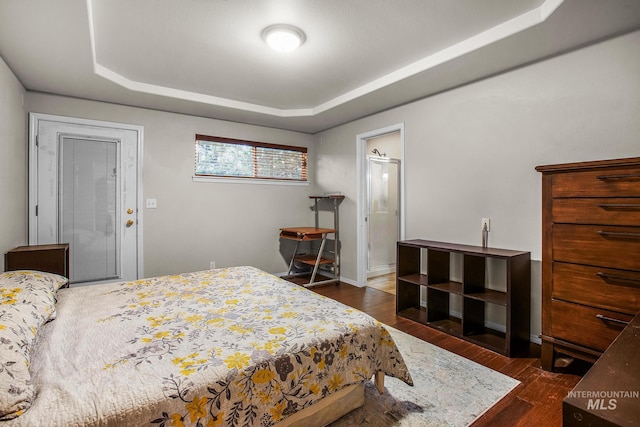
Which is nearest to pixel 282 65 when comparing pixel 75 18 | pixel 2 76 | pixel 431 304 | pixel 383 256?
pixel 75 18

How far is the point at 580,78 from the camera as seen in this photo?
2299 mm

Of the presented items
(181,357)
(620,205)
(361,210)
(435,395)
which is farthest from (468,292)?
(181,357)

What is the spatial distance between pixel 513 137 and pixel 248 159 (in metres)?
3.22

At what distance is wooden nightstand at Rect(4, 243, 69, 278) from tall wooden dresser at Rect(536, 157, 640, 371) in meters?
3.83

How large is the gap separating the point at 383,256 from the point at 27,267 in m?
4.24

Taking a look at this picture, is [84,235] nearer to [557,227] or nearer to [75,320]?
[75,320]

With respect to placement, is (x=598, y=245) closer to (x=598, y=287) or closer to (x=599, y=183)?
(x=598, y=287)

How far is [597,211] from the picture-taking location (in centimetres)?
185

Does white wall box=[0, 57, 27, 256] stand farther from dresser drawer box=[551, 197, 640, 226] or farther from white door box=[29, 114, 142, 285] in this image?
dresser drawer box=[551, 197, 640, 226]

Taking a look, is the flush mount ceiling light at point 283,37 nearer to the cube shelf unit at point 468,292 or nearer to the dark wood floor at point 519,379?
the cube shelf unit at point 468,292

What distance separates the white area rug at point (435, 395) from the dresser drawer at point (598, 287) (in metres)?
0.66

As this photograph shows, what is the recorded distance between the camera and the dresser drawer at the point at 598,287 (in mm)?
1741

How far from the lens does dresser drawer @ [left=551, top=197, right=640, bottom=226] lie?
1.73 meters

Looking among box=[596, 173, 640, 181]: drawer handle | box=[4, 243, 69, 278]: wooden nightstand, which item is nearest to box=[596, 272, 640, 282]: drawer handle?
box=[596, 173, 640, 181]: drawer handle
